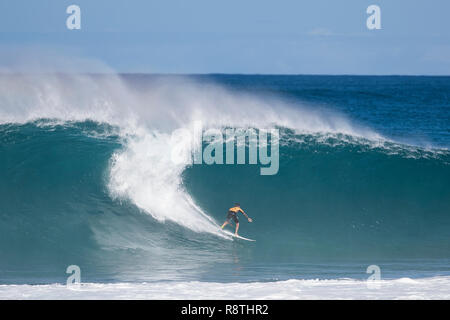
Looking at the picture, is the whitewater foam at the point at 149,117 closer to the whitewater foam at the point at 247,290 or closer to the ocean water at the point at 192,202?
the ocean water at the point at 192,202

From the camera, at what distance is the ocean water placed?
8453 millimetres

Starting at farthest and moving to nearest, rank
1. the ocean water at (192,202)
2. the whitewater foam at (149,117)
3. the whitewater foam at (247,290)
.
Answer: the whitewater foam at (149,117) < the ocean water at (192,202) < the whitewater foam at (247,290)

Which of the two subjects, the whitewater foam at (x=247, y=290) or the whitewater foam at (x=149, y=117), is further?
the whitewater foam at (x=149, y=117)

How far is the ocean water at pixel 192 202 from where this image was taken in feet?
27.7

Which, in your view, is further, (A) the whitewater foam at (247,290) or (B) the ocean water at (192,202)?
(B) the ocean water at (192,202)

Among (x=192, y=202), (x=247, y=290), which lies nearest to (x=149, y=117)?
(x=192, y=202)

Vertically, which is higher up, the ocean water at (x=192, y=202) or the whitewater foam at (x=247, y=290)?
the ocean water at (x=192, y=202)

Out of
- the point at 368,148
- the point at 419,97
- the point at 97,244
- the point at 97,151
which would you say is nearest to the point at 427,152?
the point at 368,148

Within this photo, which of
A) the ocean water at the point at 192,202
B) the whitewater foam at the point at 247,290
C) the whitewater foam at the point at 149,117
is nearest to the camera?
the whitewater foam at the point at 247,290

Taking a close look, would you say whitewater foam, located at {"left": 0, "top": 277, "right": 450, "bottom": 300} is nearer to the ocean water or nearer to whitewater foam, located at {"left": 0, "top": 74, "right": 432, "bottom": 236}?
the ocean water

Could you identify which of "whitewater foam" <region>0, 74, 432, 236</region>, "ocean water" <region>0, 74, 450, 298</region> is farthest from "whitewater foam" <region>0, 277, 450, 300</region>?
"whitewater foam" <region>0, 74, 432, 236</region>

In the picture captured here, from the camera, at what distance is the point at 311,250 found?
10.5m

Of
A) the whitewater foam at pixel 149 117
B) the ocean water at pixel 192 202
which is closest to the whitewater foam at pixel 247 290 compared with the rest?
the ocean water at pixel 192 202
